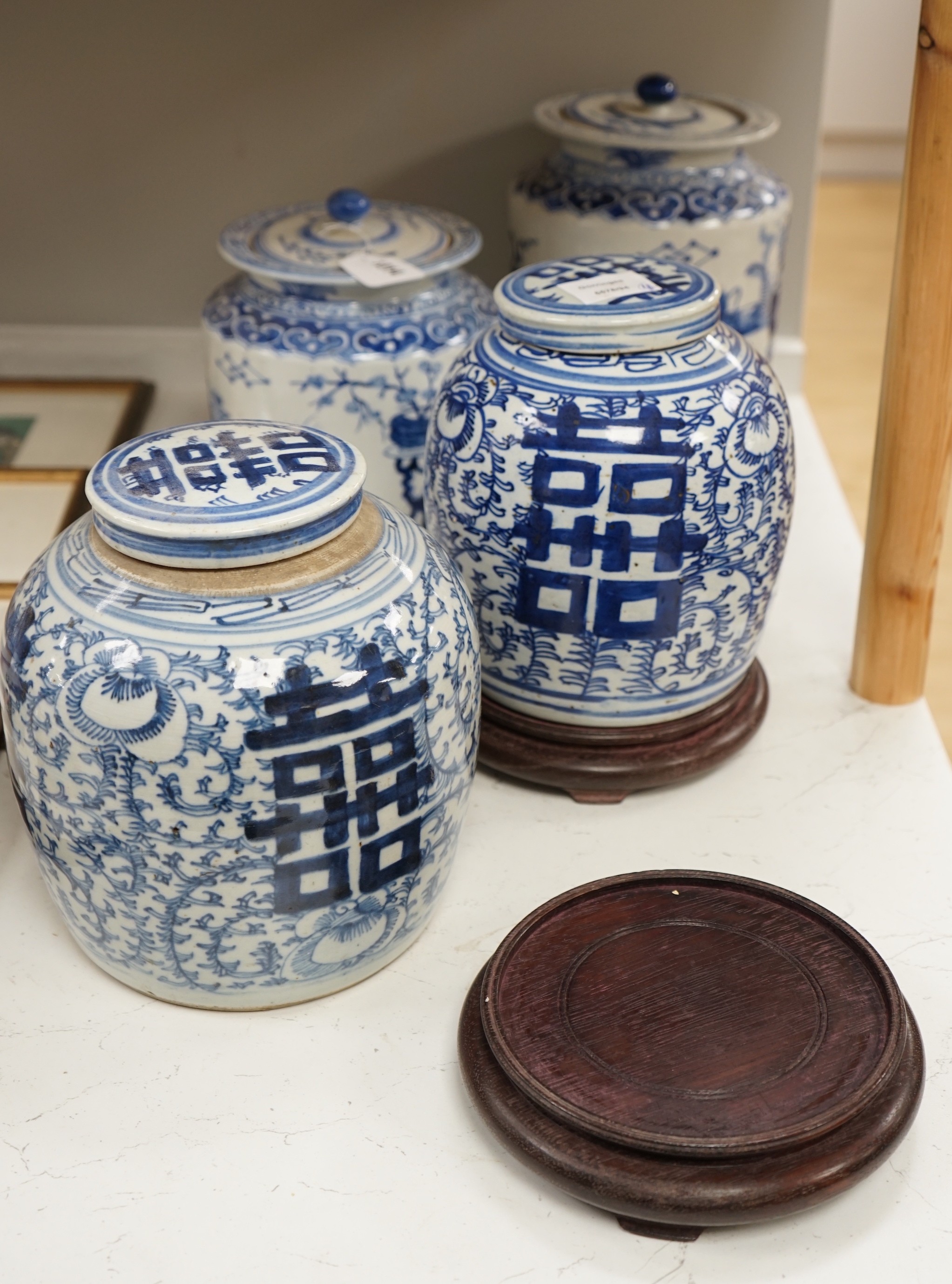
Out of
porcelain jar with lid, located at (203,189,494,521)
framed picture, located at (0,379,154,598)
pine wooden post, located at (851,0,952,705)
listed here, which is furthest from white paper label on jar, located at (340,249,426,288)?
pine wooden post, located at (851,0,952,705)

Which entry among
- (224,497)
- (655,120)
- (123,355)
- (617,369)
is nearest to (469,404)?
(617,369)

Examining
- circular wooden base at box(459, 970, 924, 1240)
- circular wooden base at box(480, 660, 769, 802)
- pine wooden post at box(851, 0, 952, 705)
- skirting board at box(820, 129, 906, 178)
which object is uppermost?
pine wooden post at box(851, 0, 952, 705)

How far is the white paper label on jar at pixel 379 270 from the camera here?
1.36 metres

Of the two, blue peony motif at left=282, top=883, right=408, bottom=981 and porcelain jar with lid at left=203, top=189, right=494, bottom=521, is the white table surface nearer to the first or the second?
blue peony motif at left=282, top=883, right=408, bottom=981

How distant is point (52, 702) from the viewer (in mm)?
857

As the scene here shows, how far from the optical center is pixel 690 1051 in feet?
2.84

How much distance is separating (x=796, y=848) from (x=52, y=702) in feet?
1.97

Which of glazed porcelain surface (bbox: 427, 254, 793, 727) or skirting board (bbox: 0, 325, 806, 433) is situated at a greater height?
glazed porcelain surface (bbox: 427, 254, 793, 727)

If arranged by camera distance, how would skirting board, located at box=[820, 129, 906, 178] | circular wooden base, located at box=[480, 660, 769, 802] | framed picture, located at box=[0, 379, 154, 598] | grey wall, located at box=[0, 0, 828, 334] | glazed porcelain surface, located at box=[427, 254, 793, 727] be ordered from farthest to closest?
1. skirting board, located at box=[820, 129, 906, 178]
2. grey wall, located at box=[0, 0, 828, 334]
3. framed picture, located at box=[0, 379, 154, 598]
4. circular wooden base, located at box=[480, 660, 769, 802]
5. glazed porcelain surface, located at box=[427, 254, 793, 727]

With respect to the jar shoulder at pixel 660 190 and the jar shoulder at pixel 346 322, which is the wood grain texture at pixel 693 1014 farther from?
the jar shoulder at pixel 660 190

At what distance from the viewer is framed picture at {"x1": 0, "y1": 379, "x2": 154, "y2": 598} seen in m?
1.52

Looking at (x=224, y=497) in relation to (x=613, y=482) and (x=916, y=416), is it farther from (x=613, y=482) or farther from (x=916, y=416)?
(x=916, y=416)

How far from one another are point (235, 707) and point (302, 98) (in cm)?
119

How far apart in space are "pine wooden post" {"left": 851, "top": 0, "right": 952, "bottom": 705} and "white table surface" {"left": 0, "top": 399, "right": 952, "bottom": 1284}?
0.10 metres
